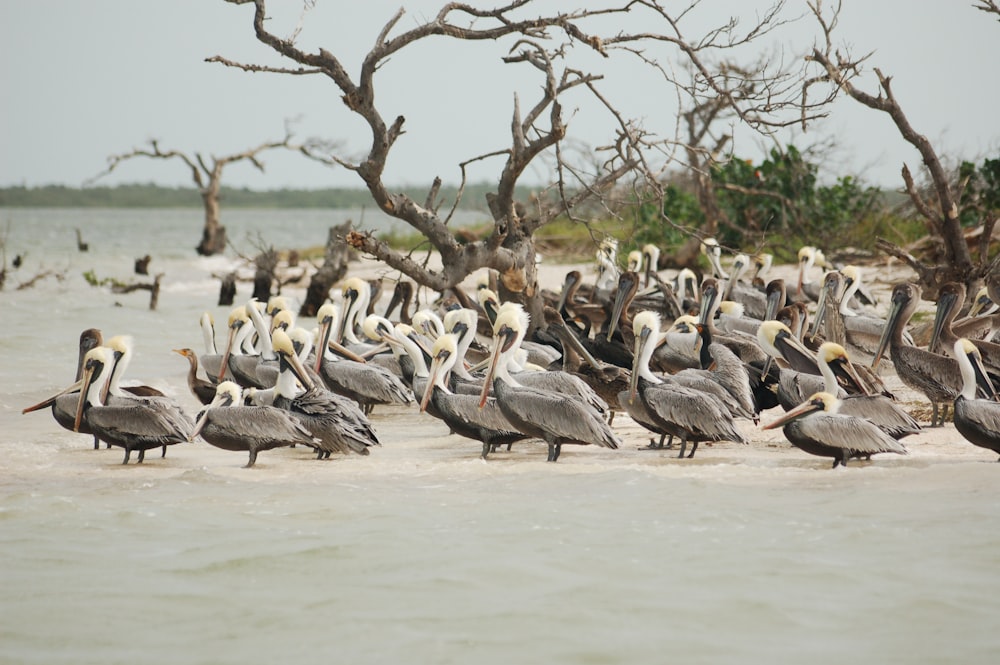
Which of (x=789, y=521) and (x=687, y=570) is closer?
(x=687, y=570)

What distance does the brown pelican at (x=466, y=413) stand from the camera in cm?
706

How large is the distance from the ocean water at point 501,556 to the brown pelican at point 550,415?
0.52 feet

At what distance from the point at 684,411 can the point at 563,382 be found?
96 cm

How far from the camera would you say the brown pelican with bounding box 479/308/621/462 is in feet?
22.0

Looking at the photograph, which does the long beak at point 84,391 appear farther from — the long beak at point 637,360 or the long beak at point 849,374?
the long beak at point 849,374

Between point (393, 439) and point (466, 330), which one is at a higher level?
point (466, 330)

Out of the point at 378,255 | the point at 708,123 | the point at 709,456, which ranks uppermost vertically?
the point at 708,123

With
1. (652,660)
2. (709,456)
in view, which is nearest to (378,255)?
(709,456)

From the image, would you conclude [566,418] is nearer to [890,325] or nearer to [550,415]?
[550,415]

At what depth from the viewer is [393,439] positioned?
25.9 ft

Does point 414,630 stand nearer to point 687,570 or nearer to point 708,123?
point 687,570

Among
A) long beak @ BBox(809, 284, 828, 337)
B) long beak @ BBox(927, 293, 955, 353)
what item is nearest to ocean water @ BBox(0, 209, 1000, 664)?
long beak @ BBox(927, 293, 955, 353)

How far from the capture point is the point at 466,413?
7.11 metres

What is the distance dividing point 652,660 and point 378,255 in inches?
232
